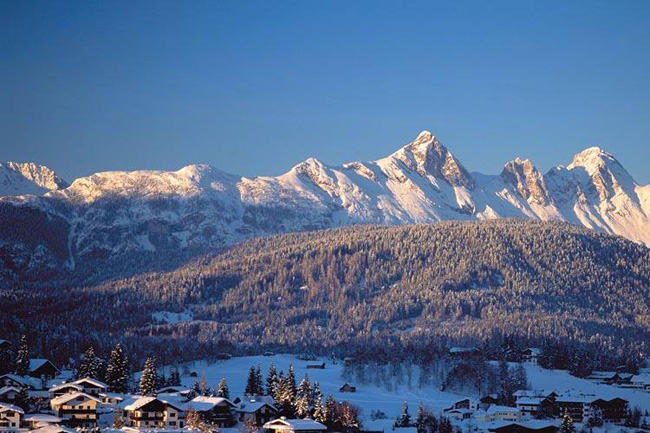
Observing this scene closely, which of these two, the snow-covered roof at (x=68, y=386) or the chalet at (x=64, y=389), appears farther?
the chalet at (x=64, y=389)

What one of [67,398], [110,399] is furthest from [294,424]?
[67,398]

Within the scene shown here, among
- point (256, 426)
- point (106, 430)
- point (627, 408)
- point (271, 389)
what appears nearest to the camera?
point (106, 430)

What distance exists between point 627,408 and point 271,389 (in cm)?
5497

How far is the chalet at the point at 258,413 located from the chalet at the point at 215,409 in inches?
57.8

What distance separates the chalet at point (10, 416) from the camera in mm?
127681

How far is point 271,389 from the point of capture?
16725 cm

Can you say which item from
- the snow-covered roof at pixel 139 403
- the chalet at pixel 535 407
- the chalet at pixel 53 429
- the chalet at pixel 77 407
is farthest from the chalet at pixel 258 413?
the chalet at pixel 535 407

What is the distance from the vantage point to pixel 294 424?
441 feet

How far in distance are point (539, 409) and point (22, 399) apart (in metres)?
75.0

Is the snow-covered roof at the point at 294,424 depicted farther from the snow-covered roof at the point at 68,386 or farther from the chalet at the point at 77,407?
the snow-covered roof at the point at 68,386

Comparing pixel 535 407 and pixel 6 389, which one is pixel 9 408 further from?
pixel 535 407

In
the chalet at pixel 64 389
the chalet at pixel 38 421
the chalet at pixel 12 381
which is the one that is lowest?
the chalet at pixel 38 421

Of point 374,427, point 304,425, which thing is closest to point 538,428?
point 374,427

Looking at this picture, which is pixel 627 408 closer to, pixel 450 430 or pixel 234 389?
pixel 450 430
